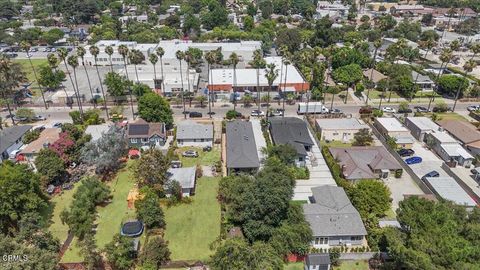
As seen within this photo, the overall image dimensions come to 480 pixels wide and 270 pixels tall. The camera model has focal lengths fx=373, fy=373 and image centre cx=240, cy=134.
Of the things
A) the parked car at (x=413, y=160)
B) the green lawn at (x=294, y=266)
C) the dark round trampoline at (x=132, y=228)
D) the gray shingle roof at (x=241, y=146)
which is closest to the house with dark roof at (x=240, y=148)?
the gray shingle roof at (x=241, y=146)

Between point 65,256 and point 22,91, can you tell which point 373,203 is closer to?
point 65,256

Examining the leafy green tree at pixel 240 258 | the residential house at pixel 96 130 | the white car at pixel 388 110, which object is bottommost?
the white car at pixel 388 110

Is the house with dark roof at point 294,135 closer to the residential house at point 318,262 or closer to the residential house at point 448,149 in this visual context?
the residential house at point 318,262

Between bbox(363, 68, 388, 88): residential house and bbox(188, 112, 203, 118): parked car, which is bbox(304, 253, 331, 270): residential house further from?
bbox(363, 68, 388, 88): residential house

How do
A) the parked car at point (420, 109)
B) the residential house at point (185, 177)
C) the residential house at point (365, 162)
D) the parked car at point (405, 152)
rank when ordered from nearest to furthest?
1. the residential house at point (185, 177)
2. the residential house at point (365, 162)
3. the parked car at point (405, 152)
4. the parked car at point (420, 109)

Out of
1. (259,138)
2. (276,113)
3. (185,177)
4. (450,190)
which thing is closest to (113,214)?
(185,177)

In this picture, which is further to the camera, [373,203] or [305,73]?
[305,73]

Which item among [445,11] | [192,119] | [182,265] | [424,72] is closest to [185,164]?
[192,119]
